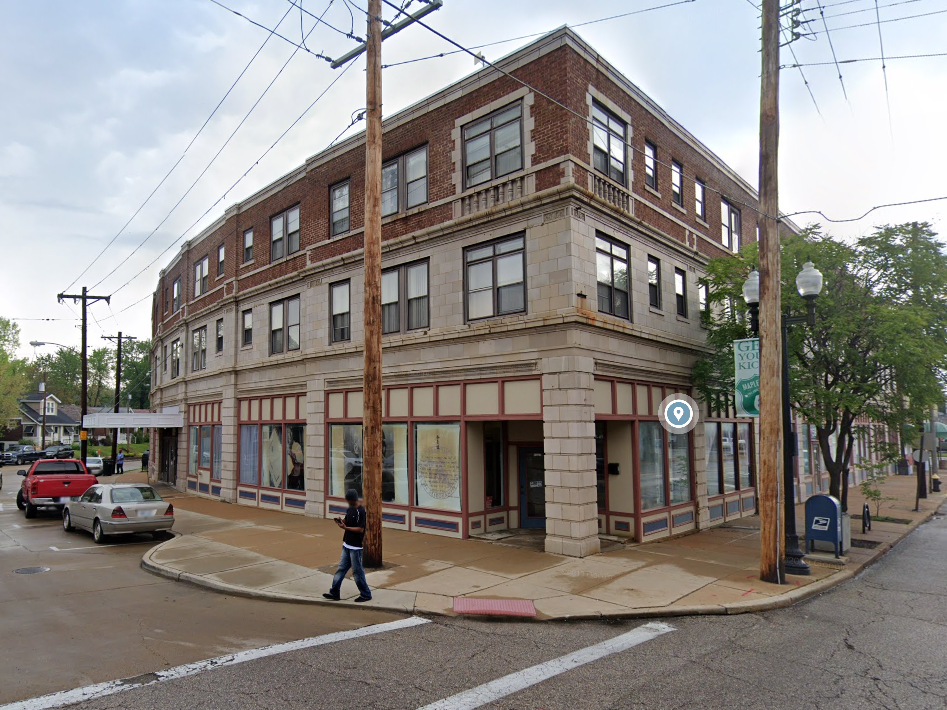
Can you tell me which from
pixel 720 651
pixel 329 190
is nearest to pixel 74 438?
pixel 329 190

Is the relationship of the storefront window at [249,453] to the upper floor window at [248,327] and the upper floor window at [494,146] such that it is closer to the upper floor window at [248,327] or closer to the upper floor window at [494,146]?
the upper floor window at [248,327]

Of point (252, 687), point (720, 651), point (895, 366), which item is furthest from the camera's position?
point (895, 366)

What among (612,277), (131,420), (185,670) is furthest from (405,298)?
(131,420)

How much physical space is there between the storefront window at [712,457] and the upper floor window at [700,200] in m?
6.26

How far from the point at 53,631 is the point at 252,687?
3705 millimetres

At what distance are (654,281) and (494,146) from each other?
528cm

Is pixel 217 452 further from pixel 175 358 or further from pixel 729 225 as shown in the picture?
pixel 729 225

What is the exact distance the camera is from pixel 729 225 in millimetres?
21203

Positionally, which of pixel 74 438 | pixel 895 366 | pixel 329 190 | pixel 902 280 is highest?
pixel 329 190

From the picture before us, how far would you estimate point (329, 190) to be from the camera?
65.2 ft

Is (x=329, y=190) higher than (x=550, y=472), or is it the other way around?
(x=329, y=190)

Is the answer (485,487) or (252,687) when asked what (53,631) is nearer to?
(252,687)

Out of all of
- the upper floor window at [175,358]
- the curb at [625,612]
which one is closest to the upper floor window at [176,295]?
the upper floor window at [175,358]

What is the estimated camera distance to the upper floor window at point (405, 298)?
16.5 meters
